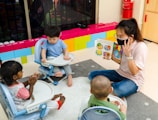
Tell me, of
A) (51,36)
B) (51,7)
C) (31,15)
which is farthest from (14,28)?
(51,36)

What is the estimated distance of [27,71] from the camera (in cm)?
227

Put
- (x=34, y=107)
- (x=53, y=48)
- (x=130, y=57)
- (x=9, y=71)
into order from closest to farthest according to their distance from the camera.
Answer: (x=9, y=71) < (x=34, y=107) < (x=130, y=57) < (x=53, y=48)

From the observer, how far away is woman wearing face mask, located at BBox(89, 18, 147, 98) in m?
1.67

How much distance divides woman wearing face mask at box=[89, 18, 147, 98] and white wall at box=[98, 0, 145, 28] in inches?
50.1

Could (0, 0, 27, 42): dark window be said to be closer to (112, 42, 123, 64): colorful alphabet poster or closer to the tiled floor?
the tiled floor

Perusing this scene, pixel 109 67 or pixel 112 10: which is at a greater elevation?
pixel 112 10

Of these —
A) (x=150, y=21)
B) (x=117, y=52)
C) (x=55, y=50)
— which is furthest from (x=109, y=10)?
(x=55, y=50)

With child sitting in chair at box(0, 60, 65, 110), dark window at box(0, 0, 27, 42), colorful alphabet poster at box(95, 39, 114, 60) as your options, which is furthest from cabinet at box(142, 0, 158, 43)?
child sitting in chair at box(0, 60, 65, 110)

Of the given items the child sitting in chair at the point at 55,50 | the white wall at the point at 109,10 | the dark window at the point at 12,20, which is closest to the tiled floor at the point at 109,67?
the child sitting in chair at the point at 55,50

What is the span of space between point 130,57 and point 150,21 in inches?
61.2

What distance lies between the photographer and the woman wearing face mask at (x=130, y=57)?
1670 mm

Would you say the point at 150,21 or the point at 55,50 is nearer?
the point at 55,50

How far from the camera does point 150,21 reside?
2975 mm

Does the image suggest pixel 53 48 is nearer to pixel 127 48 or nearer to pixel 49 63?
pixel 49 63
